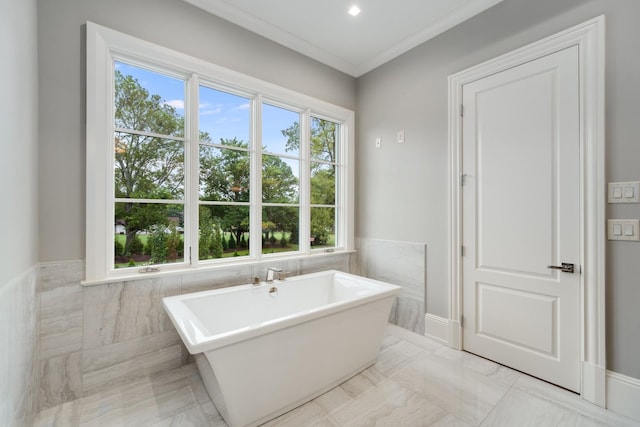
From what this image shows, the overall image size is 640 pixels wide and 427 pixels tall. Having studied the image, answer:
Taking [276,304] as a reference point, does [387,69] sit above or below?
above

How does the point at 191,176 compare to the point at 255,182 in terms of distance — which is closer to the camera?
the point at 191,176

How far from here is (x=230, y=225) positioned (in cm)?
249

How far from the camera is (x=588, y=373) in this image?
176 cm

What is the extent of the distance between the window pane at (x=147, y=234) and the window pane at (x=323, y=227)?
4.55 ft

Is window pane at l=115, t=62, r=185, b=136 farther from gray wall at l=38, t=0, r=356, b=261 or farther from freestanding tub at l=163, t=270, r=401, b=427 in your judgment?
freestanding tub at l=163, t=270, r=401, b=427

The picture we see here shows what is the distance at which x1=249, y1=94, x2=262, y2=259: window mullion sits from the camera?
259 centimetres

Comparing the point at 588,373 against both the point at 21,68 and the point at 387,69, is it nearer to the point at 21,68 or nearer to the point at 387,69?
the point at 387,69

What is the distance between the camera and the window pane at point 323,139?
3137 millimetres

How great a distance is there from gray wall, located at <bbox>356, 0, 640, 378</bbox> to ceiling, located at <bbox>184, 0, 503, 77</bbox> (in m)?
0.13

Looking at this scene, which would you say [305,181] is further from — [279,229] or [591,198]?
[591,198]

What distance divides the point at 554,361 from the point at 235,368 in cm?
217

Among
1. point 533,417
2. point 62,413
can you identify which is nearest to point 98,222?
point 62,413

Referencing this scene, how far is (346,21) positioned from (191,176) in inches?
77.0

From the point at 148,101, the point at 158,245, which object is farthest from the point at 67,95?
the point at 158,245
